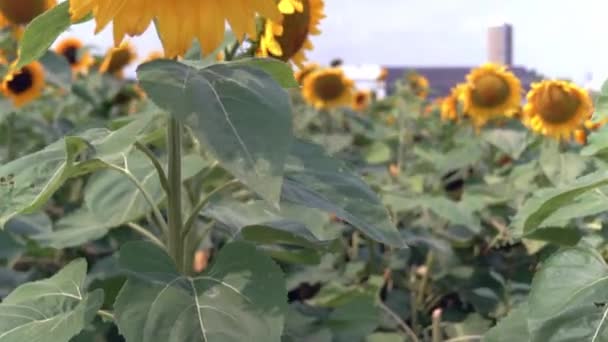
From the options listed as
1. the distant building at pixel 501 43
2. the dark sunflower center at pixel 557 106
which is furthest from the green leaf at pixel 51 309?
the distant building at pixel 501 43

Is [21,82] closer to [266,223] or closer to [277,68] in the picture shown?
[266,223]

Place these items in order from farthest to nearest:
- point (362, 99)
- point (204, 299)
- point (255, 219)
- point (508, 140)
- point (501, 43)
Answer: point (501, 43) < point (362, 99) < point (508, 140) < point (255, 219) < point (204, 299)

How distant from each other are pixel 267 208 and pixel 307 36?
0.83 feet

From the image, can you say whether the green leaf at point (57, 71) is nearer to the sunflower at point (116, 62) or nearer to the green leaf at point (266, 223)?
the green leaf at point (266, 223)

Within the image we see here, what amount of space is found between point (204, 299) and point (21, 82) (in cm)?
199

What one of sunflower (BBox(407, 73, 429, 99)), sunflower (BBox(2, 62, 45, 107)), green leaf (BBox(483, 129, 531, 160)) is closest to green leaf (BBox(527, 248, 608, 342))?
green leaf (BBox(483, 129, 531, 160))

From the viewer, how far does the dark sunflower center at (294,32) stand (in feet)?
4.01

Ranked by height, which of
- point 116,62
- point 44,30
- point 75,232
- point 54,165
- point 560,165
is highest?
point 44,30

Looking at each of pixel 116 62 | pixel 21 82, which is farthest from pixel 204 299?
pixel 116 62

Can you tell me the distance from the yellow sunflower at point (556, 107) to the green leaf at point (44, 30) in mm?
1595

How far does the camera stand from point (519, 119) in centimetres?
320

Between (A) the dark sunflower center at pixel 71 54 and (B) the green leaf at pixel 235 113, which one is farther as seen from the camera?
(A) the dark sunflower center at pixel 71 54

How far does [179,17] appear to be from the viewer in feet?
2.98

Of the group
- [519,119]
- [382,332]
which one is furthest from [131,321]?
[519,119]
